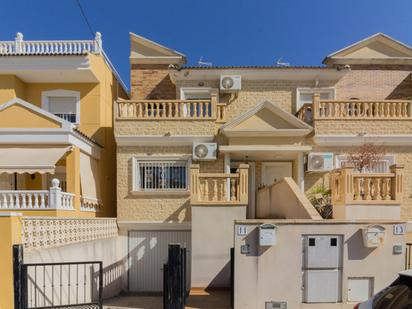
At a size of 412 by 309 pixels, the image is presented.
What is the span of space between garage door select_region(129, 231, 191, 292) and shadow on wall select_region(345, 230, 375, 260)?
23.4 ft

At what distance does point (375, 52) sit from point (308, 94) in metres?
4.66

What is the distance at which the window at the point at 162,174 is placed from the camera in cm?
1217

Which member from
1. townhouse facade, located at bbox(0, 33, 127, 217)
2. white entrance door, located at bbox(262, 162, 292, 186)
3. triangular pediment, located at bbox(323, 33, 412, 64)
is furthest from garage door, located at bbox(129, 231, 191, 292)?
triangular pediment, located at bbox(323, 33, 412, 64)

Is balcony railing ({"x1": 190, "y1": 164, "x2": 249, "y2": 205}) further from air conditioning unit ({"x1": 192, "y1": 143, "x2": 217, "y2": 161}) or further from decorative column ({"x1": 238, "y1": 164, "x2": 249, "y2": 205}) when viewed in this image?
air conditioning unit ({"x1": 192, "y1": 143, "x2": 217, "y2": 161})

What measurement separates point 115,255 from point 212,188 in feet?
18.8

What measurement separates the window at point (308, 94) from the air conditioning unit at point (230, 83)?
9.82ft

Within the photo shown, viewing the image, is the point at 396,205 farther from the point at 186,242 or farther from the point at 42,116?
the point at 42,116

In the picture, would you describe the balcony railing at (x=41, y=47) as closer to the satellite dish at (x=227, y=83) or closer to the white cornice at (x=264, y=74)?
the white cornice at (x=264, y=74)

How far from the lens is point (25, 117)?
1095 cm

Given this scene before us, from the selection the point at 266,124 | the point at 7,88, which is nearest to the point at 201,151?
the point at 266,124

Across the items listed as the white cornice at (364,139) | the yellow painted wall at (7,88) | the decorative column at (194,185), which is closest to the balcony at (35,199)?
the decorative column at (194,185)

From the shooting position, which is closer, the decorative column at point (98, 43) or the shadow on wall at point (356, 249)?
the shadow on wall at point (356, 249)

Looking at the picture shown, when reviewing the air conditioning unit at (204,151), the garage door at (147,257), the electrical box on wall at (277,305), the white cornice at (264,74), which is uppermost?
the white cornice at (264,74)

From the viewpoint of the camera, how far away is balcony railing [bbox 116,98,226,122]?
475 inches
